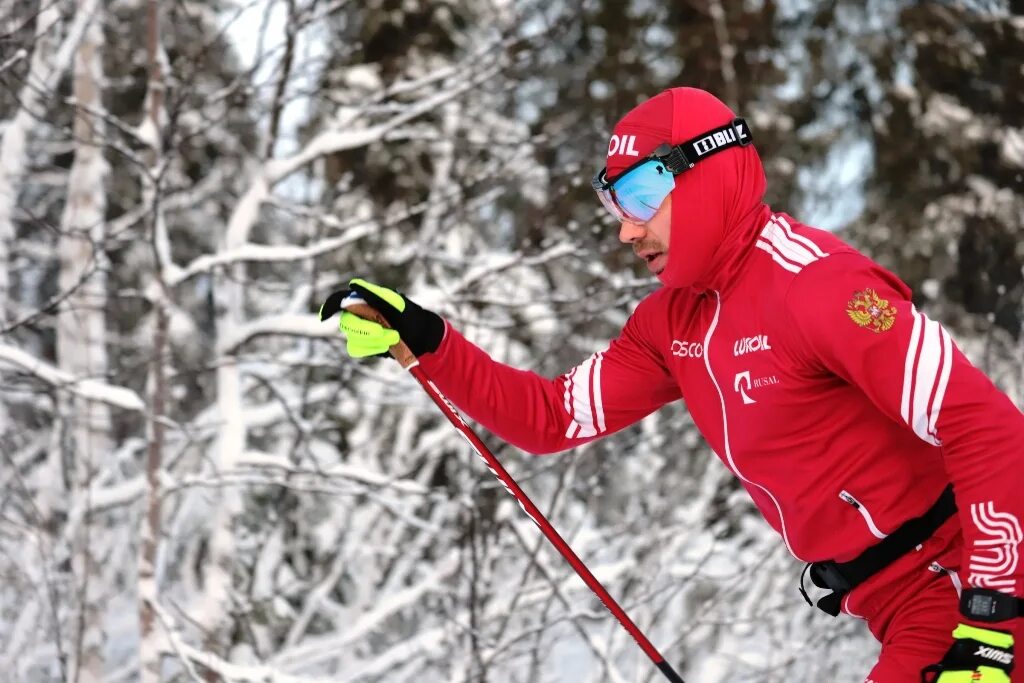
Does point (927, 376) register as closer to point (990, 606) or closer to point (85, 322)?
point (990, 606)

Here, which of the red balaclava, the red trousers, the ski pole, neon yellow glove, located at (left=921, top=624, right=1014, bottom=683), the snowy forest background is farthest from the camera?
the snowy forest background

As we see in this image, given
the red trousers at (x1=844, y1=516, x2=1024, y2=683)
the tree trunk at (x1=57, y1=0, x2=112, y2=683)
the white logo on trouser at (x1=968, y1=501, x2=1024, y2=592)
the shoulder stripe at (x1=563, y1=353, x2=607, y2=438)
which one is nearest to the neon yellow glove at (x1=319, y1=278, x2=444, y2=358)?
the shoulder stripe at (x1=563, y1=353, x2=607, y2=438)

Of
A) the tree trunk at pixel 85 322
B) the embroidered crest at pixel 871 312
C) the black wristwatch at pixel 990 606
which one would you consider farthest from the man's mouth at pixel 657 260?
the tree trunk at pixel 85 322

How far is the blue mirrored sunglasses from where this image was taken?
2412 millimetres

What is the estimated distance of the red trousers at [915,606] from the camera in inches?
84.9

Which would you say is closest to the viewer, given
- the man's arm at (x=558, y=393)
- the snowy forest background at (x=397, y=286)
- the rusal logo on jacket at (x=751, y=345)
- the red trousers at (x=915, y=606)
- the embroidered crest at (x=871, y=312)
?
the embroidered crest at (x=871, y=312)

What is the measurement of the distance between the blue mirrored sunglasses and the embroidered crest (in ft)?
1.81

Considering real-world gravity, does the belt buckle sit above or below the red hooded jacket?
below

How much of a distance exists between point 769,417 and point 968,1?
8.54m

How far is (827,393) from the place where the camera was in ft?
7.34

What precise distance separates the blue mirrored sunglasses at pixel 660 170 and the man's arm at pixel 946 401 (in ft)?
1.60

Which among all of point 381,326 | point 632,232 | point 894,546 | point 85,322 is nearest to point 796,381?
point 894,546

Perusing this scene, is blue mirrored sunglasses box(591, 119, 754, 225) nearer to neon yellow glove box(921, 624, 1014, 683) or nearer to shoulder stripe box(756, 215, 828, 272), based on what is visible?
shoulder stripe box(756, 215, 828, 272)

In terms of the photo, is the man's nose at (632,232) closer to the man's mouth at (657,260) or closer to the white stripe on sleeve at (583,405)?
the man's mouth at (657,260)
